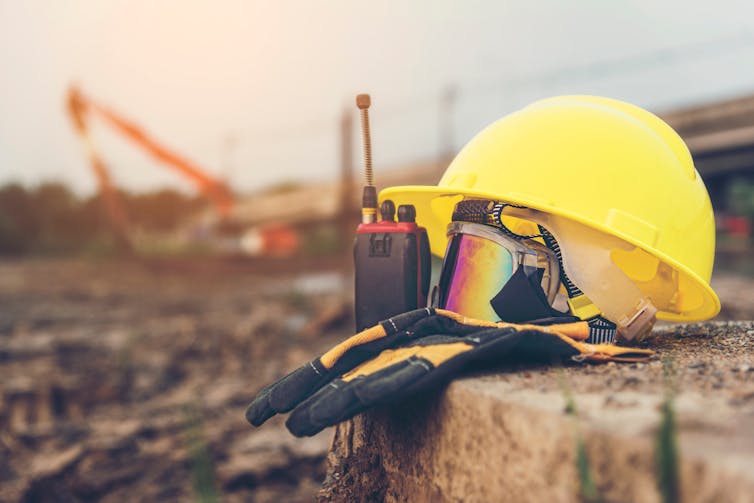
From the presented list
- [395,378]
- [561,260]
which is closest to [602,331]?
[561,260]

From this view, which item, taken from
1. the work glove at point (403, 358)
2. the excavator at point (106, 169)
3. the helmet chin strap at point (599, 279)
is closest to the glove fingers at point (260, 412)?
the work glove at point (403, 358)

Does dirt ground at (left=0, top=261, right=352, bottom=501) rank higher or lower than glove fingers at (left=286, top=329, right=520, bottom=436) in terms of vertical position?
lower

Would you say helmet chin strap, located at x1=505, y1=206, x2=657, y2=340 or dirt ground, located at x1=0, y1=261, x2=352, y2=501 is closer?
helmet chin strap, located at x1=505, y1=206, x2=657, y2=340

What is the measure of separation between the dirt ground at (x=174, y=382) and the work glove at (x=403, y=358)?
78 millimetres

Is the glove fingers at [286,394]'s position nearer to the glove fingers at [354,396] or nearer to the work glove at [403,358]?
the work glove at [403,358]

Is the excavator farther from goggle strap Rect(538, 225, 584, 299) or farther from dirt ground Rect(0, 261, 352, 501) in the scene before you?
goggle strap Rect(538, 225, 584, 299)

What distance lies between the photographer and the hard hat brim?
66.0 inches

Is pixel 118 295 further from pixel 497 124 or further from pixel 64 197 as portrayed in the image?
pixel 64 197

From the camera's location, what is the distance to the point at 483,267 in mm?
1746

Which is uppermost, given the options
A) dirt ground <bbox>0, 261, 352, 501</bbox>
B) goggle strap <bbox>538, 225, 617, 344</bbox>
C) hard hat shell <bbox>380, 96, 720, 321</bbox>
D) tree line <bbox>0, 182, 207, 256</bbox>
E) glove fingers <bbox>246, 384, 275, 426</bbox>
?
hard hat shell <bbox>380, 96, 720, 321</bbox>

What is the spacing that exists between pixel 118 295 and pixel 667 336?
29.8 ft

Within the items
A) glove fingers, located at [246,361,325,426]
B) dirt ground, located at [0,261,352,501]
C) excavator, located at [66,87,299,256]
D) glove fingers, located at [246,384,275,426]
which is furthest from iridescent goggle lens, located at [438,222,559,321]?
excavator, located at [66,87,299,256]

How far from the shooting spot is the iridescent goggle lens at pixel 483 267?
5.66ft

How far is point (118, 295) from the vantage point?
9891 mm
